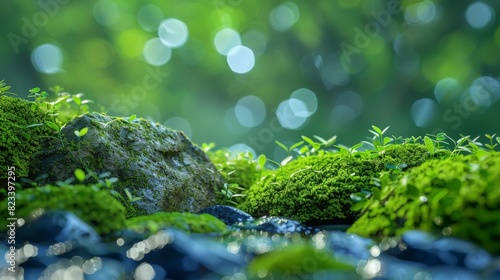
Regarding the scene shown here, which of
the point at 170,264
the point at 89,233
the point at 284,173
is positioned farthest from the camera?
the point at 284,173

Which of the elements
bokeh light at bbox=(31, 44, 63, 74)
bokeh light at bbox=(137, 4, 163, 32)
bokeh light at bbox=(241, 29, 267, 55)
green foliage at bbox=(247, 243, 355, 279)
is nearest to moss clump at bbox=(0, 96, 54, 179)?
green foliage at bbox=(247, 243, 355, 279)

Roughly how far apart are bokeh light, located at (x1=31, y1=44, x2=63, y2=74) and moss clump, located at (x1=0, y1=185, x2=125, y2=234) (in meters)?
11.4

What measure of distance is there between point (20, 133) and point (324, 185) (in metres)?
2.37

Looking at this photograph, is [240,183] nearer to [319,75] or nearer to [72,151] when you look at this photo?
[72,151]

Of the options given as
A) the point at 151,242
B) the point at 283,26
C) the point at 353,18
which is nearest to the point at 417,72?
the point at 353,18

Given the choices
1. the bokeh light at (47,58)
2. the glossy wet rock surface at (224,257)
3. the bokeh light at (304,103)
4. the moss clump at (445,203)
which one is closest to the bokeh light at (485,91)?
the bokeh light at (304,103)

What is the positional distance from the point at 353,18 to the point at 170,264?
36.3ft

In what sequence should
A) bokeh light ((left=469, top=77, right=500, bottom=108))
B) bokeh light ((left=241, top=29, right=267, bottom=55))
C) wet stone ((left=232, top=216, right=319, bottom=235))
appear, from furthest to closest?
bokeh light ((left=241, top=29, right=267, bottom=55)) < bokeh light ((left=469, top=77, right=500, bottom=108)) < wet stone ((left=232, top=216, right=319, bottom=235))

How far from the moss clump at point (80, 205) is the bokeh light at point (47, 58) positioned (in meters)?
11.4

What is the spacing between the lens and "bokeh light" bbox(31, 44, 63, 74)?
13.1 meters

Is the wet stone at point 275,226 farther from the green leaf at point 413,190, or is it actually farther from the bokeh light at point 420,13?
the bokeh light at point 420,13

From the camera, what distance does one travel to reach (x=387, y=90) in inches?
481

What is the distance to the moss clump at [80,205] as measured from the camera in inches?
98.9

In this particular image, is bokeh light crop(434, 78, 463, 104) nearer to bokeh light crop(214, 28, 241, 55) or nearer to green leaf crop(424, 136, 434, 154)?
bokeh light crop(214, 28, 241, 55)
